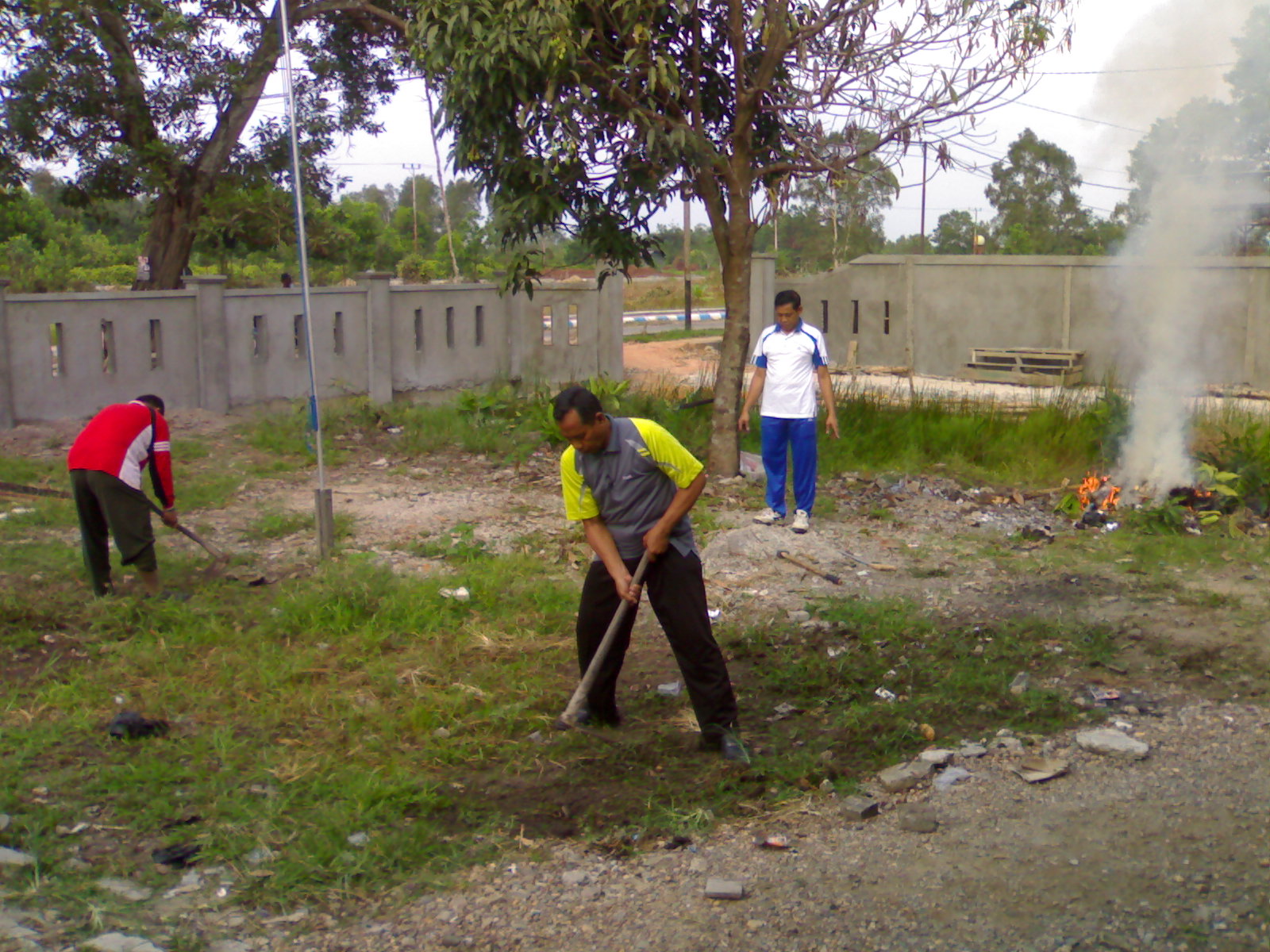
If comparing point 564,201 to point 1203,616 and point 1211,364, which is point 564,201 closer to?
point 1203,616

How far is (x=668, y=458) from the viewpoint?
→ 183 inches

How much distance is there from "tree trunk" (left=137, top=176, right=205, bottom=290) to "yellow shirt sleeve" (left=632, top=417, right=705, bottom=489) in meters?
12.7

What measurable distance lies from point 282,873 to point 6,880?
0.87 m

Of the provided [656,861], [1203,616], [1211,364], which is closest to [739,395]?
[1203,616]

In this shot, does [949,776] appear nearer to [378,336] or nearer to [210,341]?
[210,341]

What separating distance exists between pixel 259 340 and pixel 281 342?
240 mm

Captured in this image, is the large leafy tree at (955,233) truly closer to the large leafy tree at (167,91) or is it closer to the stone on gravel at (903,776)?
the large leafy tree at (167,91)

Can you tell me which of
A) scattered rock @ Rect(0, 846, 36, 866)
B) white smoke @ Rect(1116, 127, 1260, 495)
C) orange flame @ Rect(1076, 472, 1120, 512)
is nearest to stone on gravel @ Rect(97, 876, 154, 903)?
scattered rock @ Rect(0, 846, 36, 866)

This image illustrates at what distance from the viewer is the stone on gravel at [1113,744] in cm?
467

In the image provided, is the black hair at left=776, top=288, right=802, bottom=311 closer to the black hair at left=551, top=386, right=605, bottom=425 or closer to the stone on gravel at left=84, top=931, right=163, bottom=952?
the black hair at left=551, top=386, right=605, bottom=425

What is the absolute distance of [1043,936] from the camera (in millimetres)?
3375

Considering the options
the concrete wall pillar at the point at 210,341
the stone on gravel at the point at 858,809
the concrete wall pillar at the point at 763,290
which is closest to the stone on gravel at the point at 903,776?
the stone on gravel at the point at 858,809

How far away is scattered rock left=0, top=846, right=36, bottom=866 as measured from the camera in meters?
3.94

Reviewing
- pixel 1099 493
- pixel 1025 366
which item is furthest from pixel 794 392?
pixel 1025 366
